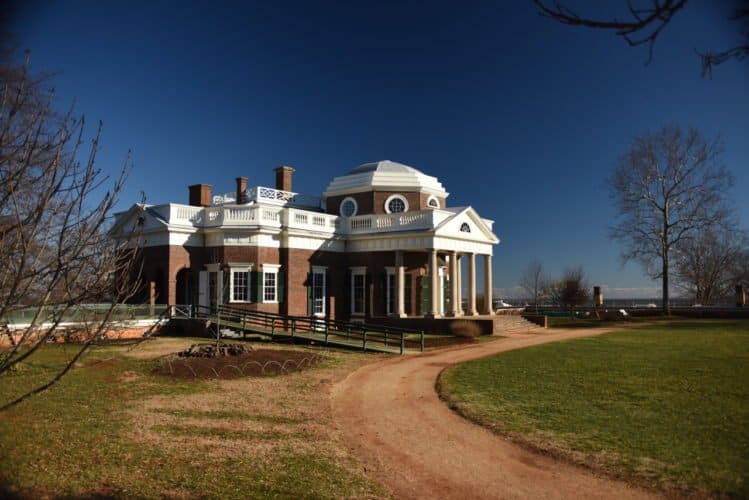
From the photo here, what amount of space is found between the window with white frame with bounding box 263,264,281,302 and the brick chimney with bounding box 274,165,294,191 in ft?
30.1

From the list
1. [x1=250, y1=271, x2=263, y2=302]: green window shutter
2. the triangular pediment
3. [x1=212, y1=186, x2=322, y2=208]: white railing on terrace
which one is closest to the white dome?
[x1=212, y1=186, x2=322, y2=208]: white railing on terrace

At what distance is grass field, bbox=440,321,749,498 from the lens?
25.9 feet

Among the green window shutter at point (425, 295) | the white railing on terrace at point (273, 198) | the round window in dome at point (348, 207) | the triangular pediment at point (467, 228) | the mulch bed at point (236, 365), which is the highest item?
the white railing on terrace at point (273, 198)

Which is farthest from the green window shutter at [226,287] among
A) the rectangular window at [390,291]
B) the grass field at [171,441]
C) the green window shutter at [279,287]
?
the grass field at [171,441]

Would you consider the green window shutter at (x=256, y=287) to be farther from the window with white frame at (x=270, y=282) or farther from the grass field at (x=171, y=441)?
the grass field at (x=171, y=441)

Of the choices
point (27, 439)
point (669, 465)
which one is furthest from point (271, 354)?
point (669, 465)

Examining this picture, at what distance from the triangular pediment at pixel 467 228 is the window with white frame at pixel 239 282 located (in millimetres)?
9740

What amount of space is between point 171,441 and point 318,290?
70.7 ft

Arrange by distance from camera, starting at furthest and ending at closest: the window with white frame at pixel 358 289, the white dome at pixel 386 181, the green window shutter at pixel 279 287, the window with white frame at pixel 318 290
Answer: the white dome at pixel 386 181 < the window with white frame at pixel 358 289 < the window with white frame at pixel 318 290 < the green window shutter at pixel 279 287

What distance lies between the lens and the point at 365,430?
10273 mm

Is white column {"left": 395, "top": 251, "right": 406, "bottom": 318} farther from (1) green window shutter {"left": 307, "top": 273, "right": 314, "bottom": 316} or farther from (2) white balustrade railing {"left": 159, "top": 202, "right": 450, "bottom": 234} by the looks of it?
(1) green window shutter {"left": 307, "top": 273, "right": 314, "bottom": 316}

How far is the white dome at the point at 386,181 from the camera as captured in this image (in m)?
33.2

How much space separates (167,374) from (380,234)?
1704 centimetres

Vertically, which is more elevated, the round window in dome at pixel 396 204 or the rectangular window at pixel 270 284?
the round window in dome at pixel 396 204
